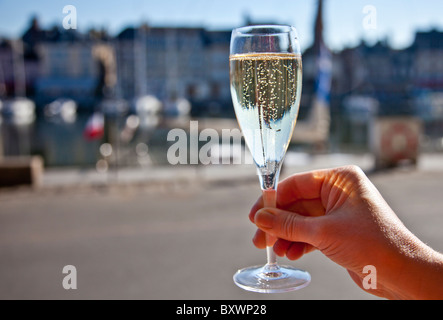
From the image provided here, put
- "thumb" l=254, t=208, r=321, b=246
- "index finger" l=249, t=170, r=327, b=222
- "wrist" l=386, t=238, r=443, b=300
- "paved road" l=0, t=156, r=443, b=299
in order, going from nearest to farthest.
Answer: "wrist" l=386, t=238, r=443, b=300, "thumb" l=254, t=208, r=321, b=246, "index finger" l=249, t=170, r=327, b=222, "paved road" l=0, t=156, r=443, b=299

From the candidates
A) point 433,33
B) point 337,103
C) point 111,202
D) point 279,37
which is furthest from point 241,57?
point 433,33

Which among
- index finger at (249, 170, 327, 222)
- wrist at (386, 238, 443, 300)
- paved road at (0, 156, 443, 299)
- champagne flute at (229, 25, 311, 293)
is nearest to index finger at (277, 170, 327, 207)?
index finger at (249, 170, 327, 222)

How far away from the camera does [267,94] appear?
1346 mm

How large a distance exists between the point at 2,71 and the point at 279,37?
77908mm

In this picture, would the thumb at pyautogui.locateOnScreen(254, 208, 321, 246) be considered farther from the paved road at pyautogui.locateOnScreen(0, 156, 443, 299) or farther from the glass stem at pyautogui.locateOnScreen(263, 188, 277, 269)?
the paved road at pyautogui.locateOnScreen(0, 156, 443, 299)

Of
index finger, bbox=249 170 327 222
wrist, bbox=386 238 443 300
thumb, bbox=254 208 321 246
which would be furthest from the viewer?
index finger, bbox=249 170 327 222

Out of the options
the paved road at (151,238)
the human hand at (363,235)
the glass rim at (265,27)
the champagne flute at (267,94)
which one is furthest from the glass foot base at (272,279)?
the paved road at (151,238)

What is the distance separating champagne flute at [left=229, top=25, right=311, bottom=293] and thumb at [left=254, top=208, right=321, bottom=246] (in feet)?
0.14

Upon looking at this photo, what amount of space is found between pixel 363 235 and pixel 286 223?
0.19 meters

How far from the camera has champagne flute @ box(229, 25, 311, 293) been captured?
133 cm

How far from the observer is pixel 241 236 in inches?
250

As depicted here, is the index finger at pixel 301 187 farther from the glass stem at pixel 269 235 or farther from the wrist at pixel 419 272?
the wrist at pixel 419 272

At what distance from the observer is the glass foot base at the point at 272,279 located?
1363 millimetres

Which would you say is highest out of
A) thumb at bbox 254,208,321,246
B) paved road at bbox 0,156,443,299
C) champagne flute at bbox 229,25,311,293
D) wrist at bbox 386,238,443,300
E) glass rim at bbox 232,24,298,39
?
glass rim at bbox 232,24,298,39
